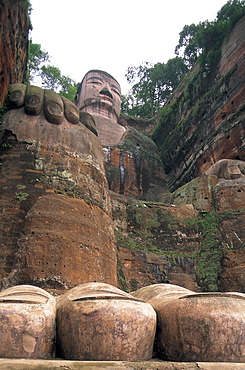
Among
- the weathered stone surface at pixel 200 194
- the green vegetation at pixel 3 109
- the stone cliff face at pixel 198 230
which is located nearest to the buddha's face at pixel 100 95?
the stone cliff face at pixel 198 230

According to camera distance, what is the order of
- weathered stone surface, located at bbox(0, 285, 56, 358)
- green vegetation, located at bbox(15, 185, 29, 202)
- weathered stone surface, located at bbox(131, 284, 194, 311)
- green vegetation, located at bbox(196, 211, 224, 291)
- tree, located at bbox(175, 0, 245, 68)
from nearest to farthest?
1. weathered stone surface, located at bbox(0, 285, 56, 358)
2. weathered stone surface, located at bbox(131, 284, 194, 311)
3. green vegetation, located at bbox(15, 185, 29, 202)
4. green vegetation, located at bbox(196, 211, 224, 291)
5. tree, located at bbox(175, 0, 245, 68)

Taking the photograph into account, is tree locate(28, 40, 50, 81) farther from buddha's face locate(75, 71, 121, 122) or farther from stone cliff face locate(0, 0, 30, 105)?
stone cliff face locate(0, 0, 30, 105)

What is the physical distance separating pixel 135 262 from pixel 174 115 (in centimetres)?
1192

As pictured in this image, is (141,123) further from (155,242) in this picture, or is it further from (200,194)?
(155,242)

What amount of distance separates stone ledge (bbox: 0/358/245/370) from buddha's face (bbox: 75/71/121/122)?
1571 centimetres

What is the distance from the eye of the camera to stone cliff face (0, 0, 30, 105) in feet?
19.7

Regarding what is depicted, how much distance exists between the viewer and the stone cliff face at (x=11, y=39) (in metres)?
6.01

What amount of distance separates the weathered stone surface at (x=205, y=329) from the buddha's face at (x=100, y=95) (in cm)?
1531

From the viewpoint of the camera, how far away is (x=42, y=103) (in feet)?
20.0

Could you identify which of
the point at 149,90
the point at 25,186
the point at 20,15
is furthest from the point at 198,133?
the point at 149,90

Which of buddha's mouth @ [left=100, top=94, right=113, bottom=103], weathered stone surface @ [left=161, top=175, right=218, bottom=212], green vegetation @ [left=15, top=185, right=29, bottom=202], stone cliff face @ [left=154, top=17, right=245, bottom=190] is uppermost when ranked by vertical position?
buddha's mouth @ [left=100, top=94, right=113, bottom=103]

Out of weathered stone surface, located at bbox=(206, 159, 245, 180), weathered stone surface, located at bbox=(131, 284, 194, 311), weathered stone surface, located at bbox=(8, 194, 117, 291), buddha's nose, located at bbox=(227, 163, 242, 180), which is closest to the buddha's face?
weathered stone surface, located at bbox=(206, 159, 245, 180)

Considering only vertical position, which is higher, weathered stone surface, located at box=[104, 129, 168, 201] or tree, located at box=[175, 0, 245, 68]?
tree, located at box=[175, 0, 245, 68]

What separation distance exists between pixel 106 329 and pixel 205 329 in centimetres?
55
